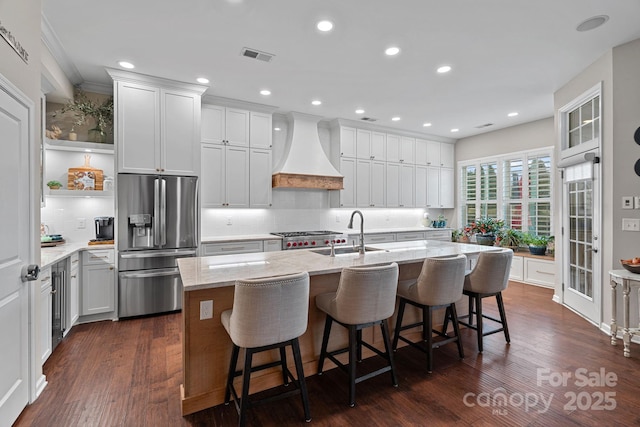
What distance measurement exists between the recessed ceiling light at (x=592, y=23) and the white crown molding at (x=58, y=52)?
457 cm

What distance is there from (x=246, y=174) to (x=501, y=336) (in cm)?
389

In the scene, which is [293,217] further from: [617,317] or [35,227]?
[617,317]

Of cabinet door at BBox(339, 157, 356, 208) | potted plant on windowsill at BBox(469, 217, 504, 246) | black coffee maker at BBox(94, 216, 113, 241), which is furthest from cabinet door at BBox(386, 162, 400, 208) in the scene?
black coffee maker at BBox(94, 216, 113, 241)

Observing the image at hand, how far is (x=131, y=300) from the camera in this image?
12.5ft

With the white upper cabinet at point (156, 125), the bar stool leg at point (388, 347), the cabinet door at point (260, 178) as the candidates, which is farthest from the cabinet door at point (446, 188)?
the bar stool leg at point (388, 347)

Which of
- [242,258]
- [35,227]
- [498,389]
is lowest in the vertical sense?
[498,389]

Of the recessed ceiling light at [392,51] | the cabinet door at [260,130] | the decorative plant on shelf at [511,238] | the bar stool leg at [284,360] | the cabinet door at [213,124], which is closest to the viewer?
the bar stool leg at [284,360]

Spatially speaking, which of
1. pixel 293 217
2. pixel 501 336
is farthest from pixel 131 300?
pixel 501 336

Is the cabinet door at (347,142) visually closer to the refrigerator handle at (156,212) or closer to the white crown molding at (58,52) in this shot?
the refrigerator handle at (156,212)

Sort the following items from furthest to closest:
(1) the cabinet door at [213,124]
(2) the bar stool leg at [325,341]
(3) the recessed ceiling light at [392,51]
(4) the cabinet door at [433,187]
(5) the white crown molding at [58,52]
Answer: (4) the cabinet door at [433,187] < (1) the cabinet door at [213,124] < (3) the recessed ceiling light at [392,51] < (5) the white crown molding at [58,52] < (2) the bar stool leg at [325,341]

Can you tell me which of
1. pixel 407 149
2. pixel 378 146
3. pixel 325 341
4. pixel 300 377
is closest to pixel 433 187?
pixel 407 149

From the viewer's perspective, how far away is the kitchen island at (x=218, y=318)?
211 cm

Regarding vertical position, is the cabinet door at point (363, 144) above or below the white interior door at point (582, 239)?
above

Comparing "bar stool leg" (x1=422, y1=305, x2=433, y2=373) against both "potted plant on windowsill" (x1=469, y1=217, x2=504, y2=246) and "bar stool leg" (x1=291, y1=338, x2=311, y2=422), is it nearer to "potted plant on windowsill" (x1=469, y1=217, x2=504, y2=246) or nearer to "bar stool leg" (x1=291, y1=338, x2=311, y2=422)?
"bar stool leg" (x1=291, y1=338, x2=311, y2=422)
